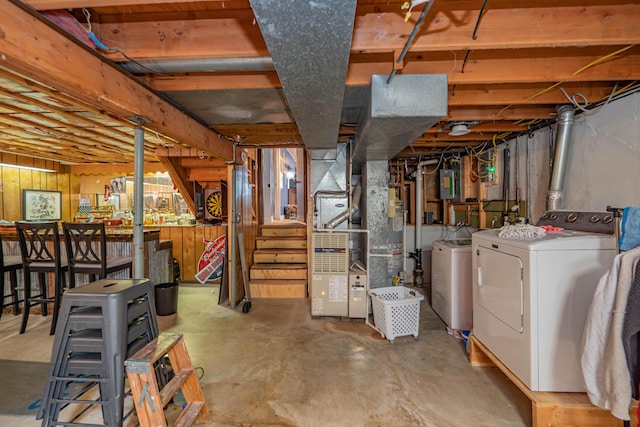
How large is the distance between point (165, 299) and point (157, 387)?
2.34 m

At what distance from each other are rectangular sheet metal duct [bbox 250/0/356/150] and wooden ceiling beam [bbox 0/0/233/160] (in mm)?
1111

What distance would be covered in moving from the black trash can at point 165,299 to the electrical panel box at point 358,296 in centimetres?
227

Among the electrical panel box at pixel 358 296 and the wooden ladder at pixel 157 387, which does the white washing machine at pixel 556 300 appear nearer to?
the electrical panel box at pixel 358 296

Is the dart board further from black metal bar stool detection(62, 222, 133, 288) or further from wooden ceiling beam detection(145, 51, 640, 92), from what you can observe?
wooden ceiling beam detection(145, 51, 640, 92)

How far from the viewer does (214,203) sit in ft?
18.6

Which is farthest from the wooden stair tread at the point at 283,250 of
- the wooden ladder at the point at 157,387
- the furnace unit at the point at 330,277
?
the wooden ladder at the point at 157,387

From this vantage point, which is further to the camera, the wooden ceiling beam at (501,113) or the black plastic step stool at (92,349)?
the wooden ceiling beam at (501,113)

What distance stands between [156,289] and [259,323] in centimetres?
140

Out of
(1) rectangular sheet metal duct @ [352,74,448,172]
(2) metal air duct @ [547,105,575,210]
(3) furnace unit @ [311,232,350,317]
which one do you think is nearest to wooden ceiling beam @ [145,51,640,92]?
(1) rectangular sheet metal duct @ [352,74,448,172]

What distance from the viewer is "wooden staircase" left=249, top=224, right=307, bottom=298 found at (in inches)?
164

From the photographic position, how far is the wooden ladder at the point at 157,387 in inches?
53.4

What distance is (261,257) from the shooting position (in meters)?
4.57

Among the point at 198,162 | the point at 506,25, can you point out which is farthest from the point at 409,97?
Result: the point at 198,162

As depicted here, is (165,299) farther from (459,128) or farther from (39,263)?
(459,128)
